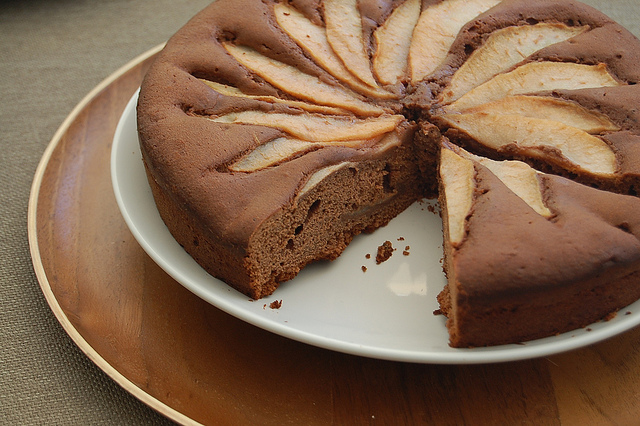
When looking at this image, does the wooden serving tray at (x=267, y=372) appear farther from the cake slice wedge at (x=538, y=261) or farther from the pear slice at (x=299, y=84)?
the pear slice at (x=299, y=84)

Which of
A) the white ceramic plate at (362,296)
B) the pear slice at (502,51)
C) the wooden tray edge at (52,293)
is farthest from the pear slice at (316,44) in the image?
the wooden tray edge at (52,293)

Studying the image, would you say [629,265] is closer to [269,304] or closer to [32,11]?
[269,304]

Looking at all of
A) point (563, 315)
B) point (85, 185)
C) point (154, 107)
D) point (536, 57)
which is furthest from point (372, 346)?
point (85, 185)

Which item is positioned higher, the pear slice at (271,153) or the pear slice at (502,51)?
the pear slice at (502,51)

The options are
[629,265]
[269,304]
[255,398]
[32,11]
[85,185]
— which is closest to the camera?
[629,265]

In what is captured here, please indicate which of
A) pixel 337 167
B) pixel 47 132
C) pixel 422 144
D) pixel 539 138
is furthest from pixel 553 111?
pixel 47 132

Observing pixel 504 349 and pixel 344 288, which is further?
pixel 344 288

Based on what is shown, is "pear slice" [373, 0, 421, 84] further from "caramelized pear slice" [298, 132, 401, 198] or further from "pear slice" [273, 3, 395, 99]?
"caramelized pear slice" [298, 132, 401, 198]
